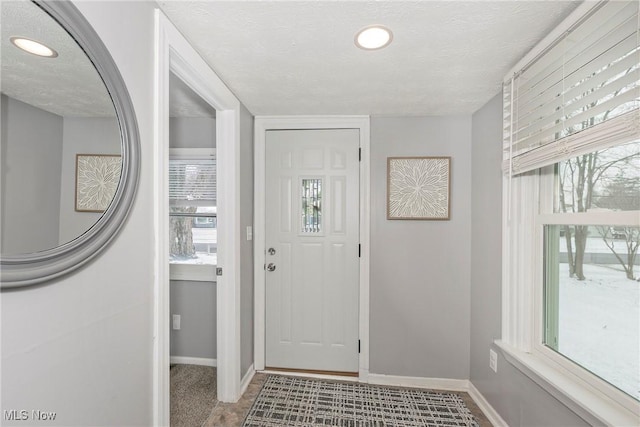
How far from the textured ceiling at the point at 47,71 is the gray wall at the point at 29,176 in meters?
0.04

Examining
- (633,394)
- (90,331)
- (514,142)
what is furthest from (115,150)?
(633,394)

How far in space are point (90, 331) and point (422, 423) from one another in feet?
6.71

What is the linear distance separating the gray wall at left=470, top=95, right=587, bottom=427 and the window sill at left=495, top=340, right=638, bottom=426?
0.11 metres

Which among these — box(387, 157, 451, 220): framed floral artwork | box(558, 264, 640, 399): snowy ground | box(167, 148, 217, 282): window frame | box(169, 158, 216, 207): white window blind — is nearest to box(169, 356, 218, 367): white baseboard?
box(167, 148, 217, 282): window frame

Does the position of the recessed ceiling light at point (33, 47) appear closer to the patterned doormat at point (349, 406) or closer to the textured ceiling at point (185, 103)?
the textured ceiling at point (185, 103)

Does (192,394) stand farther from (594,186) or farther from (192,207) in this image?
(594,186)

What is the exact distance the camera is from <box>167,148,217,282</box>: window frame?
8.91 feet

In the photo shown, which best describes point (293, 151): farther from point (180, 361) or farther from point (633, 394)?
point (633, 394)

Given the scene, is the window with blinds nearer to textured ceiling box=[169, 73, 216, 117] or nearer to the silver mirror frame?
textured ceiling box=[169, 73, 216, 117]

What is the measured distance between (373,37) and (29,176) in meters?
1.35

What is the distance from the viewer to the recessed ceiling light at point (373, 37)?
1.35 meters

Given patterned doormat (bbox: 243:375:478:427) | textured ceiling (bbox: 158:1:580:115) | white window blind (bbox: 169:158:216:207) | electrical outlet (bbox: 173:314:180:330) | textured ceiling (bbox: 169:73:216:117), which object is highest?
textured ceiling (bbox: 169:73:216:117)

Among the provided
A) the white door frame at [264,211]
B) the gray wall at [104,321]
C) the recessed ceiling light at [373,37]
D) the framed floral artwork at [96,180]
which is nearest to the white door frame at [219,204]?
the gray wall at [104,321]

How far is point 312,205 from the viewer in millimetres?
2631
